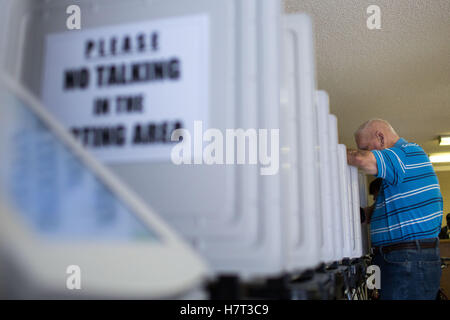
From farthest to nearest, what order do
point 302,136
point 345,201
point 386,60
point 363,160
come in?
point 386,60
point 363,160
point 345,201
point 302,136

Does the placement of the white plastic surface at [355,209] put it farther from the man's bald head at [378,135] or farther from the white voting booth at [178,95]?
the white voting booth at [178,95]

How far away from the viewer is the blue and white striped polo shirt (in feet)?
5.73

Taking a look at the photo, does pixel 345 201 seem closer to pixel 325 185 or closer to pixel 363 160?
pixel 363 160

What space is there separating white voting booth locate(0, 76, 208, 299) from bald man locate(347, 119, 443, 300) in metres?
1.48

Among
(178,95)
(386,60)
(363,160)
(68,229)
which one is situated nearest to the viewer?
(68,229)

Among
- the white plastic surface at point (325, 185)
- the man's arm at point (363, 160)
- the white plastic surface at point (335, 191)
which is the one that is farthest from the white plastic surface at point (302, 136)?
the man's arm at point (363, 160)

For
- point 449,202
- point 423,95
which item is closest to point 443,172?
point 449,202

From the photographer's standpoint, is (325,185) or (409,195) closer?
(325,185)

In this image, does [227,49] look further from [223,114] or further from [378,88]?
[378,88]

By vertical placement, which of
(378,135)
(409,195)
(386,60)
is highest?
(386,60)

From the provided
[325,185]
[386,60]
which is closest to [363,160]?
[325,185]

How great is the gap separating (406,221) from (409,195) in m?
0.12

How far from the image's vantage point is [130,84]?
483mm

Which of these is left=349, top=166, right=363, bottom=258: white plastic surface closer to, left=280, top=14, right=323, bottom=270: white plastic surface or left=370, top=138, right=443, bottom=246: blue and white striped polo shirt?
left=370, top=138, right=443, bottom=246: blue and white striped polo shirt
